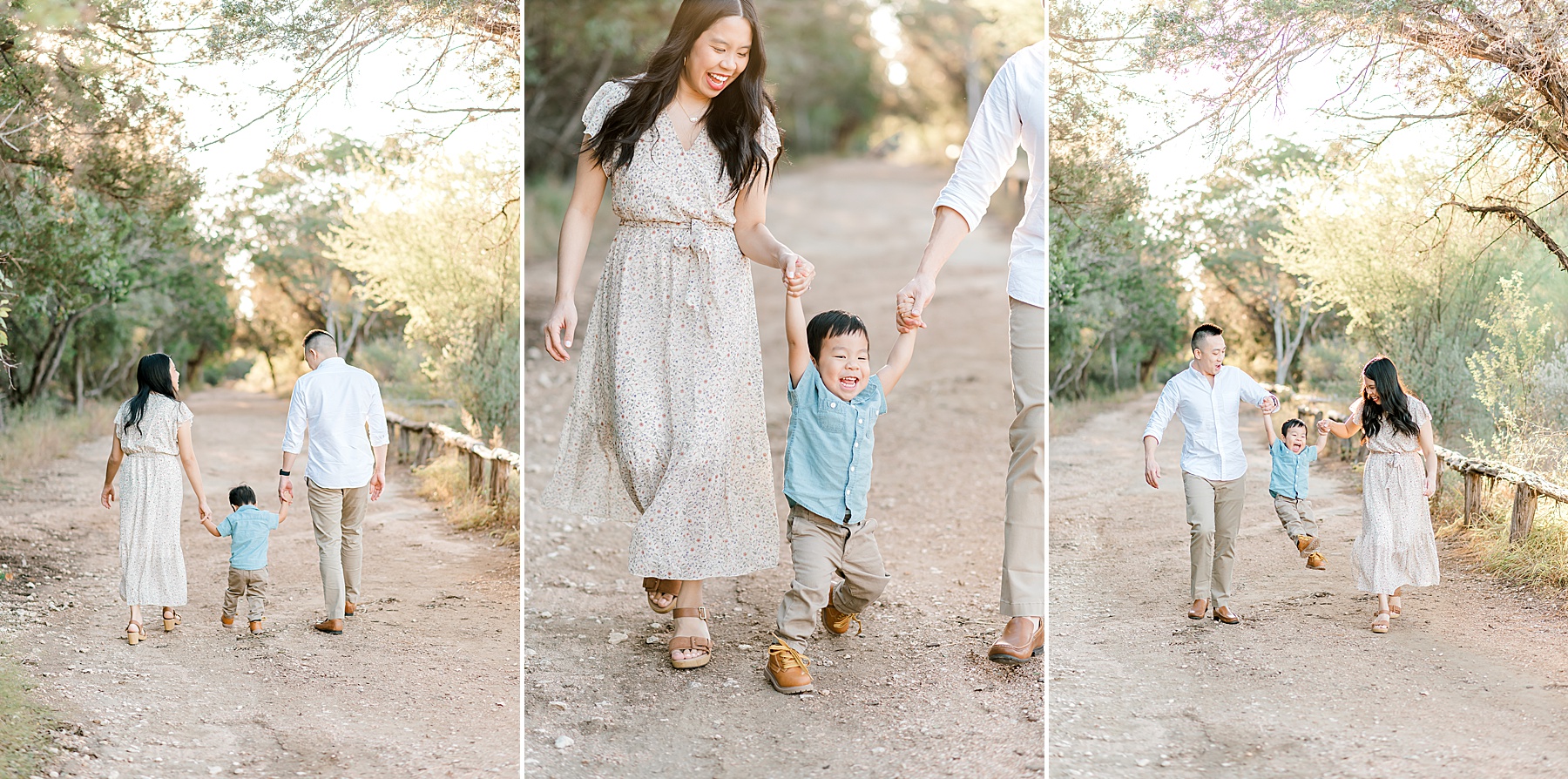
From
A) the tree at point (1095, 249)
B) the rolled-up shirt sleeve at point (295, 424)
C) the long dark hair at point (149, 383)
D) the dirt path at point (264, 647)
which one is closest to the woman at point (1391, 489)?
the tree at point (1095, 249)

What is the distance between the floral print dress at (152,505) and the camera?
3.07 metres

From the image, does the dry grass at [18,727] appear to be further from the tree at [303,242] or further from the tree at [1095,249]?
the tree at [1095,249]

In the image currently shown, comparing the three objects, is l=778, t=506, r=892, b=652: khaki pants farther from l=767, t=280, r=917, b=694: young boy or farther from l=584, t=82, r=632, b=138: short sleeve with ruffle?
l=584, t=82, r=632, b=138: short sleeve with ruffle

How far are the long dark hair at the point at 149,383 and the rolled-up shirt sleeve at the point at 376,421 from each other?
1.79 feet

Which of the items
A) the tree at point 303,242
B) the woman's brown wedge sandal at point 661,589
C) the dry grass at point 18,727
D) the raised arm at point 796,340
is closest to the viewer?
the dry grass at point 18,727

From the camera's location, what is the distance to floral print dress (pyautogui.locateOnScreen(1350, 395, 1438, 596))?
2934 millimetres

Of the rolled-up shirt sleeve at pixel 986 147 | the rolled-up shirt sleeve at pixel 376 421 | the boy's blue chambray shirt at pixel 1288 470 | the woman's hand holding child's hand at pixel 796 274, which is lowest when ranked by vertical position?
the boy's blue chambray shirt at pixel 1288 470

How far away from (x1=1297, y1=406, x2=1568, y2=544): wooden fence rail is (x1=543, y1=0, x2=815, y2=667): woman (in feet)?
5.26

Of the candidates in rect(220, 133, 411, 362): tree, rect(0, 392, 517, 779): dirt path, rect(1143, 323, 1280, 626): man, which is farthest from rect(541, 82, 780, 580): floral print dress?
rect(1143, 323, 1280, 626): man

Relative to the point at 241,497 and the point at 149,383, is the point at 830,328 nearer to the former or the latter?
the point at 241,497

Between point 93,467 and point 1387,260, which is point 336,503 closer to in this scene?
point 93,467

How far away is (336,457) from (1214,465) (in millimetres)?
2378

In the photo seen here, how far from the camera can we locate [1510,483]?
2.98 meters

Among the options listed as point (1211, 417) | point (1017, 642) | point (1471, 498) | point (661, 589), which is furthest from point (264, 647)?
point (1471, 498)
